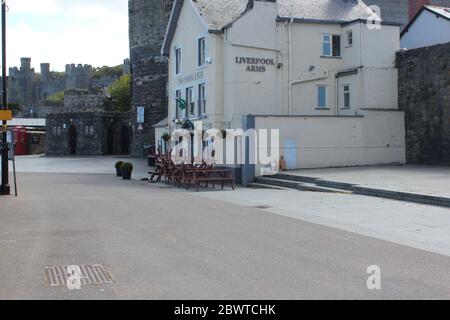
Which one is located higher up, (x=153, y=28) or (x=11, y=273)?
(x=153, y=28)

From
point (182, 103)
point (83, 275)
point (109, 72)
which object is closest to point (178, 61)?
point (182, 103)

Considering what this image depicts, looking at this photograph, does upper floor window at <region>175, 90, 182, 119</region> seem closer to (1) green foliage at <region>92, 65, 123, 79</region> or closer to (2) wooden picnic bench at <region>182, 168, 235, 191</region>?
(2) wooden picnic bench at <region>182, 168, 235, 191</region>

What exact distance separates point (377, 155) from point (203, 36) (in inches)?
421

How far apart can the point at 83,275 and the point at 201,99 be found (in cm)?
2544

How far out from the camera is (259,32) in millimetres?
30812

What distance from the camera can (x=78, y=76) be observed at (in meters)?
98.4

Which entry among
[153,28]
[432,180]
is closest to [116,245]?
[432,180]

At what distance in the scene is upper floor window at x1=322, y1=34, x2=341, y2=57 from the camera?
32469 mm

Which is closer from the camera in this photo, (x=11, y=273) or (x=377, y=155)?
(x=11, y=273)

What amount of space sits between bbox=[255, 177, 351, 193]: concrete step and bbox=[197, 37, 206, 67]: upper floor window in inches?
346

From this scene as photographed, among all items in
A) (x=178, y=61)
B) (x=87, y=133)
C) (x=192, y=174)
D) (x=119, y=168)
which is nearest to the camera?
(x=192, y=174)

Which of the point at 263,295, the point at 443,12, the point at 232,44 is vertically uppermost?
the point at 443,12

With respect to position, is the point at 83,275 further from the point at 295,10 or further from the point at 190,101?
the point at 190,101

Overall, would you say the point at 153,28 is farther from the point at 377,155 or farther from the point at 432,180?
the point at 432,180
